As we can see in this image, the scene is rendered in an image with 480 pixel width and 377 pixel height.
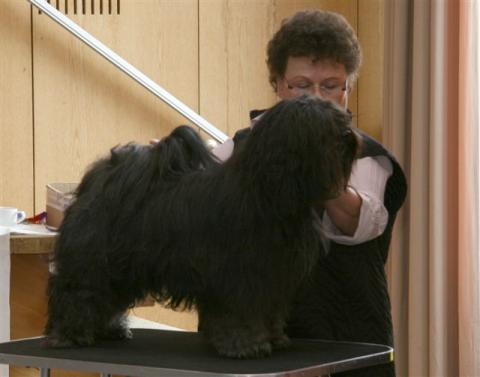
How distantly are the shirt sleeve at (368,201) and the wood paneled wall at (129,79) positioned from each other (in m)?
2.21

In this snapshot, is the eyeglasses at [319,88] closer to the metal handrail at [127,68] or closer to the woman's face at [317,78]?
the woman's face at [317,78]

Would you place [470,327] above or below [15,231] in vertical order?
below

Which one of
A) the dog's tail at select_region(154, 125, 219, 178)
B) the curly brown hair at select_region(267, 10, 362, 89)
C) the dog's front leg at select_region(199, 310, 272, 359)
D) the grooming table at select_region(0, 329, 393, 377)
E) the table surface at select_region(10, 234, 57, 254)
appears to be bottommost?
the grooming table at select_region(0, 329, 393, 377)

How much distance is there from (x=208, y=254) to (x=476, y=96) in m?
1.99

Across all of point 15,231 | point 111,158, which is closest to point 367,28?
point 15,231

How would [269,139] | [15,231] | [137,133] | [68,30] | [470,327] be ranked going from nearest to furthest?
1. [269,139]
2. [15,231]
3. [470,327]
4. [68,30]
5. [137,133]

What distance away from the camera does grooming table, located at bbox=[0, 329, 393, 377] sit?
159 cm

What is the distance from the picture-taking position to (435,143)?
138 inches

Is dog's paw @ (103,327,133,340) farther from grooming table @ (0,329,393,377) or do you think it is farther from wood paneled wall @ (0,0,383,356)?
wood paneled wall @ (0,0,383,356)

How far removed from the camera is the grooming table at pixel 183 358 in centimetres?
159

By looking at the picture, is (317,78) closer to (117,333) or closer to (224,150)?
(224,150)

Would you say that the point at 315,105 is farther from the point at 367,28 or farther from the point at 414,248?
the point at 367,28

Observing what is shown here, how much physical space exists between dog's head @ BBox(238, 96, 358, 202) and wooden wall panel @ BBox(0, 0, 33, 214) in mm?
2618

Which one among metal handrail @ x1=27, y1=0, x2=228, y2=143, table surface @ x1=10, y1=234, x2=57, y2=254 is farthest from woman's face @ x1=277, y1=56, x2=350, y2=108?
metal handrail @ x1=27, y1=0, x2=228, y2=143
